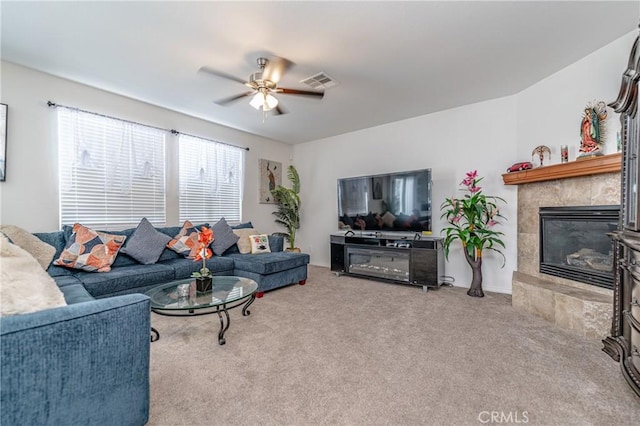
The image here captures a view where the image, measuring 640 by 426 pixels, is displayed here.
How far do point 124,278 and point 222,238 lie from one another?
1378 mm

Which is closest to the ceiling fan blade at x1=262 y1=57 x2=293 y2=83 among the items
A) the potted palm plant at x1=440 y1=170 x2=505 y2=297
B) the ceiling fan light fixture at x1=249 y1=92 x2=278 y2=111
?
the ceiling fan light fixture at x1=249 y1=92 x2=278 y2=111

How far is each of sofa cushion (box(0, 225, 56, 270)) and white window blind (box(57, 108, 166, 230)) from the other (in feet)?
1.94

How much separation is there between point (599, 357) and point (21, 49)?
17.3 feet

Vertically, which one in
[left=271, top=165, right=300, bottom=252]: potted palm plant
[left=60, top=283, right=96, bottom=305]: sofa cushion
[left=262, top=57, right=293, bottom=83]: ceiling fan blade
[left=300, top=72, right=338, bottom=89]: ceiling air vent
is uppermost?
[left=300, top=72, right=338, bottom=89]: ceiling air vent

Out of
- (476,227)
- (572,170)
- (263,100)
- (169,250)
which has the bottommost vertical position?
(169,250)

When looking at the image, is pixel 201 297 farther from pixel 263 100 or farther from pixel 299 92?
pixel 299 92

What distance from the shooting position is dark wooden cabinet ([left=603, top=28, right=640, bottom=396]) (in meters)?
1.62

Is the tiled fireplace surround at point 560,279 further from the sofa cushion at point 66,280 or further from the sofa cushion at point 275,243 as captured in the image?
the sofa cushion at point 66,280

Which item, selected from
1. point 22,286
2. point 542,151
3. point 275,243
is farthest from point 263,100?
point 542,151

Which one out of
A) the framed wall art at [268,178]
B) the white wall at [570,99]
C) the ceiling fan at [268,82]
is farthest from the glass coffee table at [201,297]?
the white wall at [570,99]

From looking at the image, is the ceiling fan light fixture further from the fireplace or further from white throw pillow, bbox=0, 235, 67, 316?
the fireplace

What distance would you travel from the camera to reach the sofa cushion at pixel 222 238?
12.8 ft

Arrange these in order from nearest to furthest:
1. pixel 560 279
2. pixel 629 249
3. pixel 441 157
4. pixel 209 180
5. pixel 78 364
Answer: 1. pixel 78 364
2. pixel 629 249
3. pixel 560 279
4. pixel 441 157
5. pixel 209 180

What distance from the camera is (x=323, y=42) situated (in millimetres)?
2408
